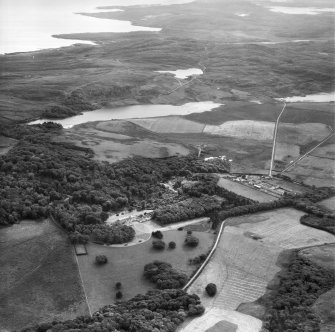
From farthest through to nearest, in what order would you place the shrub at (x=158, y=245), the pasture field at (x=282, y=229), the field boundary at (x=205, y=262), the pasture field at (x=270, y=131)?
1. the pasture field at (x=270, y=131)
2. the pasture field at (x=282, y=229)
3. the shrub at (x=158, y=245)
4. the field boundary at (x=205, y=262)

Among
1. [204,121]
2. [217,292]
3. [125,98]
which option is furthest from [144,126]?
[217,292]

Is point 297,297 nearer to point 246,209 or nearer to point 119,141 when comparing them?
point 246,209

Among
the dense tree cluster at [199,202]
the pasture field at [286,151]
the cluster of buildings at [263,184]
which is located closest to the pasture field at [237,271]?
the dense tree cluster at [199,202]

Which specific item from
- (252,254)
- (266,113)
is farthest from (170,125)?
(252,254)

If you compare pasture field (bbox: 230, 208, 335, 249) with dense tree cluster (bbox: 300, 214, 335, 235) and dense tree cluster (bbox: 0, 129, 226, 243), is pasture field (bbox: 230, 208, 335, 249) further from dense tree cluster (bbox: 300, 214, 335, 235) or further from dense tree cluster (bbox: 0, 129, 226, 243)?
dense tree cluster (bbox: 0, 129, 226, 243)

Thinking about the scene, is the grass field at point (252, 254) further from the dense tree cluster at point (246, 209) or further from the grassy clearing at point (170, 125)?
the grassy clearing at point (170, 125)

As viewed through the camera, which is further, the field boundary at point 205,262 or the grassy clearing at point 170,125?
the grassy clearing at point 170,125

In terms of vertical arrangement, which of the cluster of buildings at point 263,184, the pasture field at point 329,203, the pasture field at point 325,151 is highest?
the cluster of buildings at point 263,184

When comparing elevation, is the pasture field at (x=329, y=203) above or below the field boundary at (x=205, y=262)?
below
